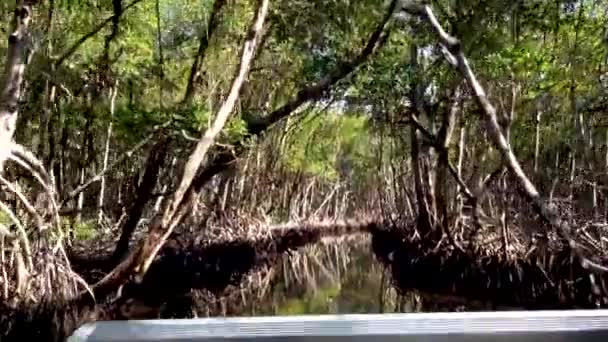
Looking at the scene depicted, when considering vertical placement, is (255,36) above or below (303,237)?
above

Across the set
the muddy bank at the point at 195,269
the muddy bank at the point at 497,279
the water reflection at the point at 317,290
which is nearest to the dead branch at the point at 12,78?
the muddy bank at the point at 195,269

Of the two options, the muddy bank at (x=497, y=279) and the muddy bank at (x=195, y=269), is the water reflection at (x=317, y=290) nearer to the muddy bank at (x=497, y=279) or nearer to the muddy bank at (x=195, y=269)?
the muddy bank at (x=195, y=269)

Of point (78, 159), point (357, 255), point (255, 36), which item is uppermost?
point (255, 36)

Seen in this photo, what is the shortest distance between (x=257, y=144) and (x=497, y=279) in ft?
11.2

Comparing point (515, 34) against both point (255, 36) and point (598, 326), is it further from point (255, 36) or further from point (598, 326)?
point (598, 326)

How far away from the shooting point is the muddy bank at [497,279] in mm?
7137

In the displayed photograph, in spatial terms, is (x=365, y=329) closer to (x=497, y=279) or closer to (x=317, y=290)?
(x=497, y=279)

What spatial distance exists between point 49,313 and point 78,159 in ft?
17.3

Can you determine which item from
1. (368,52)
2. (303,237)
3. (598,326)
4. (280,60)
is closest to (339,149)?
(303,237)

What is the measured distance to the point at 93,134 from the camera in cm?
966

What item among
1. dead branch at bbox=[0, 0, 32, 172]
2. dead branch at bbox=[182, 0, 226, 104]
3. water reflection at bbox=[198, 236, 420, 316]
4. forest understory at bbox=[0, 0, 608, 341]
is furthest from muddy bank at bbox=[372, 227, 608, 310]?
dead branch at bbox=[0, 0, 32, 172]

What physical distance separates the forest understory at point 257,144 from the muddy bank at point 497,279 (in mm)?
29

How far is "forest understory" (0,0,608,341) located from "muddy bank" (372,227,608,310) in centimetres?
3

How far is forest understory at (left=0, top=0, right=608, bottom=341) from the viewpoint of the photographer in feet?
19.5
